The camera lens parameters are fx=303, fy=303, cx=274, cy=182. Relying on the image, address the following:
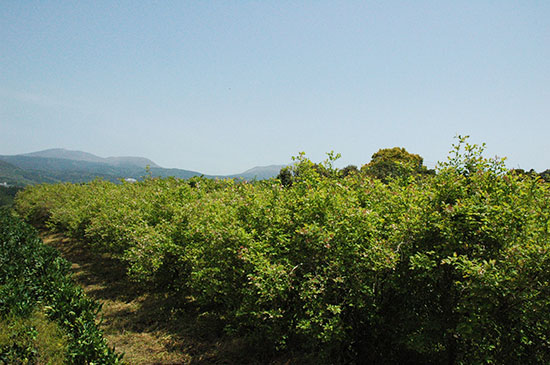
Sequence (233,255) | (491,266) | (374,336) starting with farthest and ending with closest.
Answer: (233,255) < (374,336) < (491,266)

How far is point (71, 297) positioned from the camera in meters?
9.62

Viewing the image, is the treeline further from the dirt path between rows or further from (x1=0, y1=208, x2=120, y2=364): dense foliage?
(x1=0, y1=208, x2=120, y2=364): dense foliage

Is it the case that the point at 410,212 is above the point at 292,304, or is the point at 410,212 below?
above

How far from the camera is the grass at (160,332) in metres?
9.13

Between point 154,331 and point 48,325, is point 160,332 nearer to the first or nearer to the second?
point 154,331

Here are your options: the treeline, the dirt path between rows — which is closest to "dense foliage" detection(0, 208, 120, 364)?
the dirt path between rows

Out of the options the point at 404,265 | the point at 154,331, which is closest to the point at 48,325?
the point at 154,331

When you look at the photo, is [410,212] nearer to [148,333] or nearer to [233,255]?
[233,255]

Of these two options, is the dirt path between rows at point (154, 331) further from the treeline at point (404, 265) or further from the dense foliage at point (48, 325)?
the treeline at point (404, 265)

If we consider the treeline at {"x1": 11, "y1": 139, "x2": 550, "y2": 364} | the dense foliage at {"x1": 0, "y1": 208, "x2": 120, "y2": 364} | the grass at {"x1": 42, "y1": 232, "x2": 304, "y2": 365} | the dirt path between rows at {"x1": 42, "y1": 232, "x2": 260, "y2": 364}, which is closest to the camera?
the treeline at {"x1": 11, "y1": 139, "x2": 550, "y2": 364}

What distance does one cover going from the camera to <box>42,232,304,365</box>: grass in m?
9.13

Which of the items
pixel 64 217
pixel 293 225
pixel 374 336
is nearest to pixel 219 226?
pixel 293 225

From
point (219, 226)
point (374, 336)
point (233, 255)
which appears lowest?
point (374, 336)

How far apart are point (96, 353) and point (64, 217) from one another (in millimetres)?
21523
